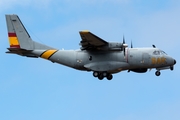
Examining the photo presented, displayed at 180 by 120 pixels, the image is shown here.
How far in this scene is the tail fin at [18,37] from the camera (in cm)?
4956

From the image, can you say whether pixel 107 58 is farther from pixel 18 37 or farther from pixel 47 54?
pixel 18 37

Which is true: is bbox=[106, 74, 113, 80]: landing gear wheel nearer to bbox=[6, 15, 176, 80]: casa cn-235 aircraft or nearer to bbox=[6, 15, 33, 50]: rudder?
bbox=[6, 15, 176, 80]: casa cn-235 aircraft

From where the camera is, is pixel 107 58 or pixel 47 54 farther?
pixel 47 54

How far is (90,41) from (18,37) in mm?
8433

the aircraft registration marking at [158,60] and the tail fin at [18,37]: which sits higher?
the tail fin at [18,37]

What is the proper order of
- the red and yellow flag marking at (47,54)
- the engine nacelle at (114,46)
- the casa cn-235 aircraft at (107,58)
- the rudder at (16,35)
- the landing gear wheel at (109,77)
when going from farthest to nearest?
the rudder at (16,35)
the red and yellow flag marking at (47,54)
the landing gear wheel at (109,77)
the casa cn-235 aircraft at (107,58)
the engine nacelle at (114,46)

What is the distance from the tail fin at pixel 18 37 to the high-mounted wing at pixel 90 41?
4824mm

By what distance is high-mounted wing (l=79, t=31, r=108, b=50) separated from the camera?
44.5 m

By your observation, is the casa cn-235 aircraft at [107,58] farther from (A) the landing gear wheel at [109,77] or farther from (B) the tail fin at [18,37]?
(B) the tail fin at [18,37]

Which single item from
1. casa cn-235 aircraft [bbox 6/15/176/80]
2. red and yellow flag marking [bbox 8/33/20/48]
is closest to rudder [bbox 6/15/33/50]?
red and yellow flag marking [bbox 8/33/20/48]

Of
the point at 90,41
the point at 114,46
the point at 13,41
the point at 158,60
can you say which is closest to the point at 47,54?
the point at 13,41

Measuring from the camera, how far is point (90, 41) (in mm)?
45875

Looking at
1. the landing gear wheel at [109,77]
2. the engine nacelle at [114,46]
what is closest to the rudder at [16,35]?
the engine nacelle at [114,46]

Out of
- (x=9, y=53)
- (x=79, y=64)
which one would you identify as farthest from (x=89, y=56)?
(x=9, y=53)
